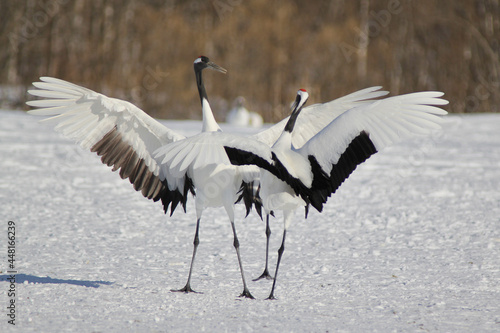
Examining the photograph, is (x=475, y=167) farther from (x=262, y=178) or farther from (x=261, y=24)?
(x=261, y=24)

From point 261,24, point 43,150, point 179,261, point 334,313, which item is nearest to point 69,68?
point 261,24

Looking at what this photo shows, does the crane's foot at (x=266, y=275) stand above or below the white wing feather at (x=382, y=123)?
below

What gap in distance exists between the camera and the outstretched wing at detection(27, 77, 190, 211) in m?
5.73

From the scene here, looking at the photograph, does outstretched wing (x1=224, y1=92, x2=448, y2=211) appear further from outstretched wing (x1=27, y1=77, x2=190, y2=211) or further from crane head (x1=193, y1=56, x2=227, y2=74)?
crane head (x1=193, y1=56, x2=227, y2=74)

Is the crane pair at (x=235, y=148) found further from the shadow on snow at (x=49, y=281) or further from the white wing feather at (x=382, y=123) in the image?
the shadow on snow at (x=49, y=281)

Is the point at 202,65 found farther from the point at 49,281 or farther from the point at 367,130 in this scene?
the point at 49,281

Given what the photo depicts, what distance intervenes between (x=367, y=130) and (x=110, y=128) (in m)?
2.38

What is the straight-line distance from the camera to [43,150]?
12.1m

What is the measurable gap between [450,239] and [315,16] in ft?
83.6

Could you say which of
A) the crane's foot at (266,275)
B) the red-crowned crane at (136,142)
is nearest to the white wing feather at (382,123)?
the red-crowned crane at (136,142)

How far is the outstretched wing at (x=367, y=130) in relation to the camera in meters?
5.20

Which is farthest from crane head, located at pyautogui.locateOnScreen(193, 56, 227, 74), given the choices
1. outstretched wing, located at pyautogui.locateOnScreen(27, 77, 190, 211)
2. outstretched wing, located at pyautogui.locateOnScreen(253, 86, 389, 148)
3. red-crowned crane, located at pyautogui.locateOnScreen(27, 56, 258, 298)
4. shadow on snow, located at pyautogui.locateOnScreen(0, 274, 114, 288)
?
shadow on snow, located at pyautogui.locateOnScreen(0, 274, 114, 288)

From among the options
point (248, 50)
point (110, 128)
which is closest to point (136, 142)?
point (110, 128)

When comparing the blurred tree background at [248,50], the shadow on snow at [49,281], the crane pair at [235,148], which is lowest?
the shadow on snow at [49,281]
